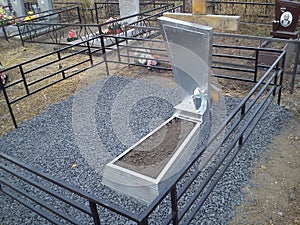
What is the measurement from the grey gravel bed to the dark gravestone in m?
2.26

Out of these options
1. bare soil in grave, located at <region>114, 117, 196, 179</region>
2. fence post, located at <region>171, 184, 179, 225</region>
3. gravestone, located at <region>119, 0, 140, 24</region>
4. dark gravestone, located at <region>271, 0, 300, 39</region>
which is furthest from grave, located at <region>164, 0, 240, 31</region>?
gravestone, located at <region>119, 0, 140, 24</region>

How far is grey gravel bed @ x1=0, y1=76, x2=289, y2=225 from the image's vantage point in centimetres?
308

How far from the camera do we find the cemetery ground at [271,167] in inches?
113

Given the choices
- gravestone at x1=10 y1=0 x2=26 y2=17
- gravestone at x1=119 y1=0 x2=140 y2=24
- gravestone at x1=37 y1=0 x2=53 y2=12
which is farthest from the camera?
gravestone at x1=10 y1=0 x2=26 y2=17

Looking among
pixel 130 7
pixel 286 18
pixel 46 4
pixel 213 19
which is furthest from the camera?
pixel 46 4

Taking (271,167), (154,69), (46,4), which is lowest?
(271,167)

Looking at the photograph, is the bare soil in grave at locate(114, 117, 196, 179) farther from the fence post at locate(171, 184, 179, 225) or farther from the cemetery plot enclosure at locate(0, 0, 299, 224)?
the fence post at locate(171, 184, 179, 225)

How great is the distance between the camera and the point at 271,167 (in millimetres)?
3465

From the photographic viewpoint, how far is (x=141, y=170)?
315 cm

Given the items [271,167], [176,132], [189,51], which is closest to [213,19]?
[189,51]

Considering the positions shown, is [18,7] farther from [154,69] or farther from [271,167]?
[271,167]

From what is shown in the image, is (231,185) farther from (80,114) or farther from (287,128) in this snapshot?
(80,114)

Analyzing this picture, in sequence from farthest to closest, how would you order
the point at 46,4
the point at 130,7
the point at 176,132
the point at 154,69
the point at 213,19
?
the point at 46,4, the point at 130,7, the point at 154,69, the point at 213,19, the point at 176,132

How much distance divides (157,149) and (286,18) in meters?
4.36
